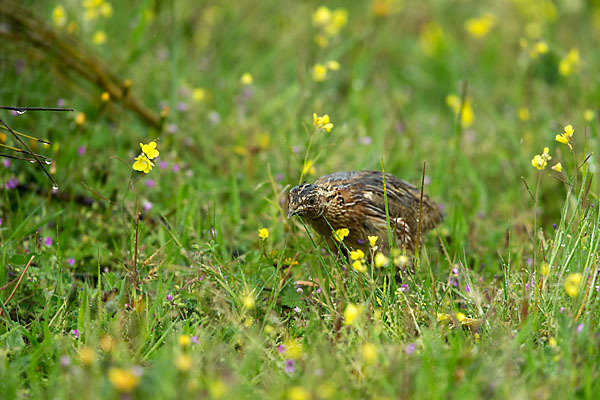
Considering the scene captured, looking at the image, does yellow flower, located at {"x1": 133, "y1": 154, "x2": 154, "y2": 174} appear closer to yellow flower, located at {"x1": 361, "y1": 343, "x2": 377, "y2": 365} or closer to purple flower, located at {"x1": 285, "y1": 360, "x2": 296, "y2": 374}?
purple flower, located at {"x1": 285, "y1": 360, "x2": 296, "y2": 374}

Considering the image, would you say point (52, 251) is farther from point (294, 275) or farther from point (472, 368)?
point (472, 368)

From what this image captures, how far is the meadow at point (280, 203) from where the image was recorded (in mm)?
2877

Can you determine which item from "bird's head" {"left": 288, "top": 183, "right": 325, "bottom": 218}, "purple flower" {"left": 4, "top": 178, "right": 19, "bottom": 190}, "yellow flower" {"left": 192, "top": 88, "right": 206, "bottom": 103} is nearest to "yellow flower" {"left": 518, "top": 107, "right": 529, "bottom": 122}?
"yellow flower" {"left": 192, "top": 88, "right": 206, "bottom": 103}

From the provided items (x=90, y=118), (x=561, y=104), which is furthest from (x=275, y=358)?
(x=561, y=104)

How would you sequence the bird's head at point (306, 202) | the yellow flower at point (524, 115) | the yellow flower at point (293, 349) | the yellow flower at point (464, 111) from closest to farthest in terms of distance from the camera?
the yellow flower at point (293, 349) < the bird's head at point (306, 202) < the yellow flower at point (524, 115) < the yellow flower at point (464, 111)

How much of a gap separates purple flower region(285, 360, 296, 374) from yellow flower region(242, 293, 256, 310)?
0.38 m

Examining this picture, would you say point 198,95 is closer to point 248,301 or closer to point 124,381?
point 248,301

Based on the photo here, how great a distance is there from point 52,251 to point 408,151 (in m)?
3.15

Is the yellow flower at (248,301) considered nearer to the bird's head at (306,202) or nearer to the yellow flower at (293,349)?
the yellow flower at (293,349)

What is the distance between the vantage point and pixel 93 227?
4496mm

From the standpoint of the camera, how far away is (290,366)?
115 inches

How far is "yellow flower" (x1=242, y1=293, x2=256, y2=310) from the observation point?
320 cm

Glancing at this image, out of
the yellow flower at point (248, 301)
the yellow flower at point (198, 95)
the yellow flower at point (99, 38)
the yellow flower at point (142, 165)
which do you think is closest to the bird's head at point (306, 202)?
the yellow flower at point (248, 301)

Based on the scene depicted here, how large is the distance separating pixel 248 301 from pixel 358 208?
1.15 m
